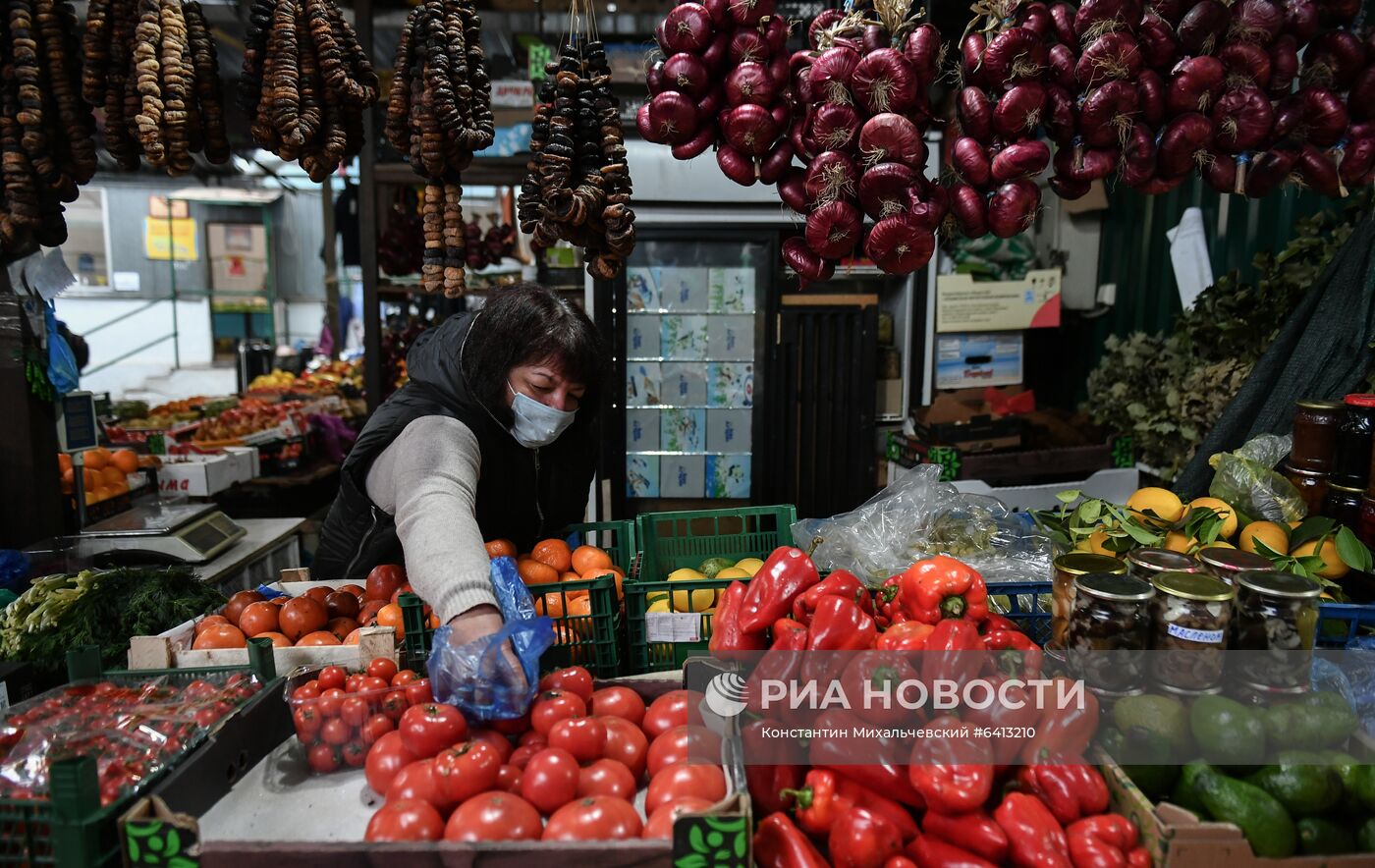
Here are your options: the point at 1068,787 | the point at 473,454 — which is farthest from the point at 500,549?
the point at 1068,787

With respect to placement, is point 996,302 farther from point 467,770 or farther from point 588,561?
point 467,770

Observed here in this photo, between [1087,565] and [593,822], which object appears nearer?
[593,822]

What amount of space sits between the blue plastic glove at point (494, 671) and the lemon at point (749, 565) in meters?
0.76

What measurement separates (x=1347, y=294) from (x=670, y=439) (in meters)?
3.48

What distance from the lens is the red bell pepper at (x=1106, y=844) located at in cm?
119

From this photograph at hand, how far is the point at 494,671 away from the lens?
4.74 feet

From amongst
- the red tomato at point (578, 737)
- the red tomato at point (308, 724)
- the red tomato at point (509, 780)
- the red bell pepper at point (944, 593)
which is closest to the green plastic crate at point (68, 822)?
the red tomato at point (308, 724)

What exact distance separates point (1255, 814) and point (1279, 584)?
1.39 feet

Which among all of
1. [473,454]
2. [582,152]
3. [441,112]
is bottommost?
[473,454]

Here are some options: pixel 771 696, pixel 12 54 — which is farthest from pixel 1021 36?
pixel 12 54

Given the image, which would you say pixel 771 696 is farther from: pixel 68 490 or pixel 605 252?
pixel 68 490

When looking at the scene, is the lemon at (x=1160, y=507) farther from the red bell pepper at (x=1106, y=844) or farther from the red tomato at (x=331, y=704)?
the red tomato at (x=331, y=704)

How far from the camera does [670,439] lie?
526 cm

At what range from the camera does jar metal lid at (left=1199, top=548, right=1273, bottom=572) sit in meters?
1.55
